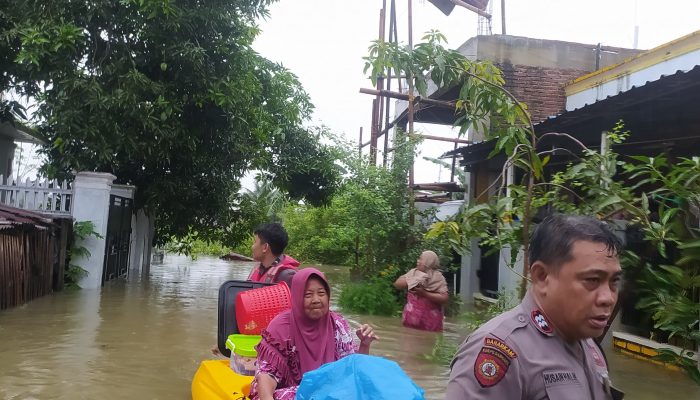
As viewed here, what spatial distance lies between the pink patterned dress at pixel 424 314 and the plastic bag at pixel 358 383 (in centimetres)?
587

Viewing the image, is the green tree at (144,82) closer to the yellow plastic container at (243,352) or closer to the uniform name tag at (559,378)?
the yellow plastic container at (243,352)

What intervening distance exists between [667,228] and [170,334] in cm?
642

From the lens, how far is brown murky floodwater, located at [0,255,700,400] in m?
5.90

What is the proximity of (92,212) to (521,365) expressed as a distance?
11.4 meters

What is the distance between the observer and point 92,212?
11648 mm

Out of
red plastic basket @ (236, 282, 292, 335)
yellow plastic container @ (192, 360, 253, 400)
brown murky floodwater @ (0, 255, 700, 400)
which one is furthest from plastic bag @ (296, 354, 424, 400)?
brown murky floodwater @ (0, 255, 700, 400)

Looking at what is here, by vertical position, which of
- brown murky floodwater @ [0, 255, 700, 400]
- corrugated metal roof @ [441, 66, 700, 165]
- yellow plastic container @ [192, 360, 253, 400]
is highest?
corrugated metal roof @ [441, 66, 700, 165]

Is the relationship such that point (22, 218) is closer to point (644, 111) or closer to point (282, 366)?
point (282, 366)

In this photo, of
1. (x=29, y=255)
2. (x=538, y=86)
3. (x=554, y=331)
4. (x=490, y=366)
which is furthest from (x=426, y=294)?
(x=538, y=86)

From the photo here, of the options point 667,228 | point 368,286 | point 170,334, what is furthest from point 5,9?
point 667,228

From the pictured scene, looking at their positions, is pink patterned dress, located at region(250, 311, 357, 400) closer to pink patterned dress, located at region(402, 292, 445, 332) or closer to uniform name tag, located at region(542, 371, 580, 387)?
uniform name tag, located at region(542, 371, 580, 387)

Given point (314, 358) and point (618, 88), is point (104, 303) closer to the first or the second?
point (314, 358)

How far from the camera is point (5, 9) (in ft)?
35.9

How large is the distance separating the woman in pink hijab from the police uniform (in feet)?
6.31
